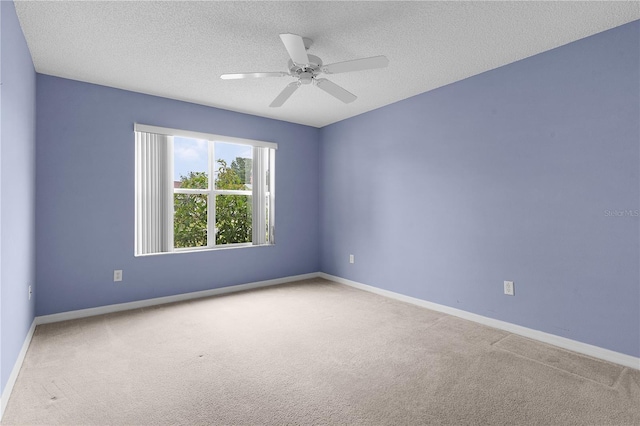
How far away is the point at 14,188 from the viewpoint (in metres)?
2.16

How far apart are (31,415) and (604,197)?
12.7ft

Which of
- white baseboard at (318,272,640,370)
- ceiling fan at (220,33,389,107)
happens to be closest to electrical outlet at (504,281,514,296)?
white baseboard at (318,272,640,370)

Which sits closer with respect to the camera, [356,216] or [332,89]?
[332,89]

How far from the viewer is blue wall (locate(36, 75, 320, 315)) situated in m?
3.16

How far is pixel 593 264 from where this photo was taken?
2463 millimetres

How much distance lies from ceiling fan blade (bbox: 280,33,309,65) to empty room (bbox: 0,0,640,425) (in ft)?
0.09

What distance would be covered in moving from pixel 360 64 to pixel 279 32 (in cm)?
67

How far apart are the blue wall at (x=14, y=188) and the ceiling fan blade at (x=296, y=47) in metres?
1.54

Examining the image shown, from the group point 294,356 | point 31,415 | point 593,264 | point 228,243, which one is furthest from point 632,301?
point 228,243

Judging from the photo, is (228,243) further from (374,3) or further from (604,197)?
→ (604,197)

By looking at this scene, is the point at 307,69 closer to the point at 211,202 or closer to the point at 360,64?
the point at 360,64

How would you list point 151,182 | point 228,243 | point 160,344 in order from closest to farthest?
point 160,344, point 151,182, point 228,243

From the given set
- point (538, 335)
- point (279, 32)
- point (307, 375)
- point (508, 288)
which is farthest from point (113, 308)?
point (538, 335)

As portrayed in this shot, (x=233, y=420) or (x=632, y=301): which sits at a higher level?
(x=632, y=301)
